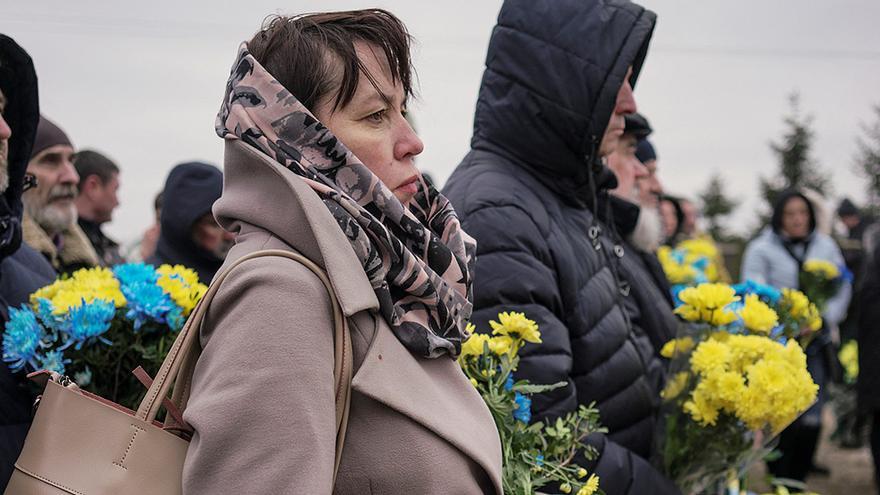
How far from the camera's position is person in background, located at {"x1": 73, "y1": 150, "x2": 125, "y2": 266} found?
583 cm

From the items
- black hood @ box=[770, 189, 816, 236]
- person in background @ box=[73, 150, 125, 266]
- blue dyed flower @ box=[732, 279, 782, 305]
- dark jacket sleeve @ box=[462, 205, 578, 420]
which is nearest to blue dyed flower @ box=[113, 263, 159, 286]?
dark jacket sleeve @ box=[462, 205, 578, 420]

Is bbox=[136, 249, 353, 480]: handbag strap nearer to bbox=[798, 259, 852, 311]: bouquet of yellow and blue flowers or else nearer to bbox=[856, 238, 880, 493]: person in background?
bbox=[856, 238, 880, 493]: person in background

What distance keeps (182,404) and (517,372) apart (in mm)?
1072

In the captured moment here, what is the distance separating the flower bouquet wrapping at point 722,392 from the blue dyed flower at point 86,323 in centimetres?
159

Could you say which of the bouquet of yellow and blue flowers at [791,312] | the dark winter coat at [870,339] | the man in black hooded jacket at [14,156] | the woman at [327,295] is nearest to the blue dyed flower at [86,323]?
the man in black hooded jacket at [14,156]

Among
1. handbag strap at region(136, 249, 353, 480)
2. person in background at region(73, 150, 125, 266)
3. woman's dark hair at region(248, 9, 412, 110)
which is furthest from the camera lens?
person in background at region(73, 150, 125, 266)

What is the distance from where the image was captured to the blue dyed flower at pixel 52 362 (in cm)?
221

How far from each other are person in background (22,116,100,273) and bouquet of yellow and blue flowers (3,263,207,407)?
6.92ft

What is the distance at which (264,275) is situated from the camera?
4.79 ft

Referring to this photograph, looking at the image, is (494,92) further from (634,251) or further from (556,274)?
(634,251)

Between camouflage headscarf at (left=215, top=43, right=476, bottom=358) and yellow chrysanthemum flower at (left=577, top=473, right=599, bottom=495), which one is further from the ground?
camouflage headscarf at (left=215, top=43, right=476, bottom=358)

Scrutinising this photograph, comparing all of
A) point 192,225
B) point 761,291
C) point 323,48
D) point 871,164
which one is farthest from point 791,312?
point 871,164

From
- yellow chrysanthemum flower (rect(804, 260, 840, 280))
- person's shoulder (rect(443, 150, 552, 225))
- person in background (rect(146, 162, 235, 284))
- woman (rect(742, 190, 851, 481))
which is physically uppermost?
person's shoulder (rect(443, 150, 552, 225))

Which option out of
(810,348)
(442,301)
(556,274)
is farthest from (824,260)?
(442,301)
